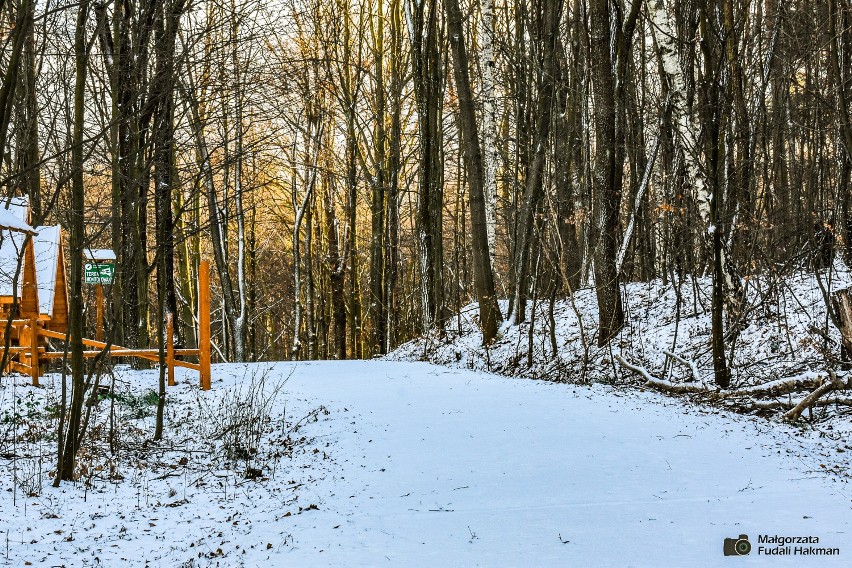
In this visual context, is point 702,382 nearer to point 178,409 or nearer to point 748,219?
point 748,219

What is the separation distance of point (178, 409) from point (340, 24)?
14926 millimetres

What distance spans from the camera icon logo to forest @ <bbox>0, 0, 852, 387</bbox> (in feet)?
13.9

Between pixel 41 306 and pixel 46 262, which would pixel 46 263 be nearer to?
pixel 46 262

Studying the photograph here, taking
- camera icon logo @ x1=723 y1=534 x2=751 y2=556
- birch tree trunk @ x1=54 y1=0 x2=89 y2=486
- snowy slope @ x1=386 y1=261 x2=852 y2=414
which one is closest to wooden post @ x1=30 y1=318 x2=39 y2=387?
birch tree trunk @ x1=54 y1=0 x2=89 y2=486

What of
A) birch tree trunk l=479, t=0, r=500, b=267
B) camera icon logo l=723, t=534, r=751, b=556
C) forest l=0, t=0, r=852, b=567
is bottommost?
camera icon logo l=723, t=534, r=751, b=556

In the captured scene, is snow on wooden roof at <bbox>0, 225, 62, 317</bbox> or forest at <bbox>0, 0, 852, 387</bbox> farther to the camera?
snow on wooden roof at <bbox>0, 225, 62, 317</bbox>

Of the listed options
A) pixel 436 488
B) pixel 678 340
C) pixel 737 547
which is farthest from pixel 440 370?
pixel 737 547

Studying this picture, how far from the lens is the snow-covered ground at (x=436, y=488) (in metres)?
4.11

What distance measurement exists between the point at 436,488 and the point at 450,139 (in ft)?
59.5

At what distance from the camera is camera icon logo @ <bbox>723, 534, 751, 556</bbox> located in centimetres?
380

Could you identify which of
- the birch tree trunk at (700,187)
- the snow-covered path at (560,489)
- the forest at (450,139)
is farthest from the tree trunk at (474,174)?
the snow-covered path at (560,489)

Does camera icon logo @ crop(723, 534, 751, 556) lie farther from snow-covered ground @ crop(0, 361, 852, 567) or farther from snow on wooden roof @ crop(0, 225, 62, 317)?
snow on wooden roof @ crop(0, 225, 62, 317)

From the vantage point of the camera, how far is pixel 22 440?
7.18m

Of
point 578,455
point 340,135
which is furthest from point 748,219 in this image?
point 340,135
